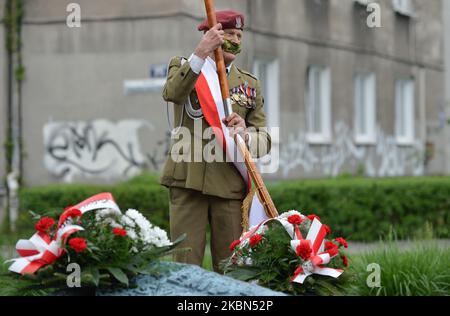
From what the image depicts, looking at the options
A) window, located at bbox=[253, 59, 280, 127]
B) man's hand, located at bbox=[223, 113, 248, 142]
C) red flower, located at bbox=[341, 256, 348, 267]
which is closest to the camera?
red flower, located at bbox=[341, 256, 348, 267]

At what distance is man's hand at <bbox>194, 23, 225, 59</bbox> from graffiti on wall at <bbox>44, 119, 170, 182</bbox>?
10641mm

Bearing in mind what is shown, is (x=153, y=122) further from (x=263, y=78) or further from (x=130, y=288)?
(x=130, y=288)

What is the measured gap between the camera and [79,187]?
14516mm

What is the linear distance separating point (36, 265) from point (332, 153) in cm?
1635

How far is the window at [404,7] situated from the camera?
2309cm

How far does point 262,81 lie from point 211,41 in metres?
13.3

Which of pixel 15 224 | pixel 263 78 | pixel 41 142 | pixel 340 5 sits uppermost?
pixel 340 5

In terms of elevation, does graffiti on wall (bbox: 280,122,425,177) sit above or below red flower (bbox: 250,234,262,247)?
above

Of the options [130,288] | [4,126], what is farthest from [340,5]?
[130,288]

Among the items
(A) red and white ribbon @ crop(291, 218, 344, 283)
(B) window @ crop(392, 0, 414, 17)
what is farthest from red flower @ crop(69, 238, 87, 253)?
(B) window @ crop(392, 0, 414, 17)

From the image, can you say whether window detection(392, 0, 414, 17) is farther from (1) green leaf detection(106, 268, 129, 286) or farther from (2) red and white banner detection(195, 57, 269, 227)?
(1) green leaf detection(106, 268, 129, 286)

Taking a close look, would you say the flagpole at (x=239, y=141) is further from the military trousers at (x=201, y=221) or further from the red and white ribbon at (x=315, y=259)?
the red and white ribbon at (x=315, y=259)

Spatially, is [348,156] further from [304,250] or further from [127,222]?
[127,222]

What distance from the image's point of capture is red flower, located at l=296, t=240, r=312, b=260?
447 cm
